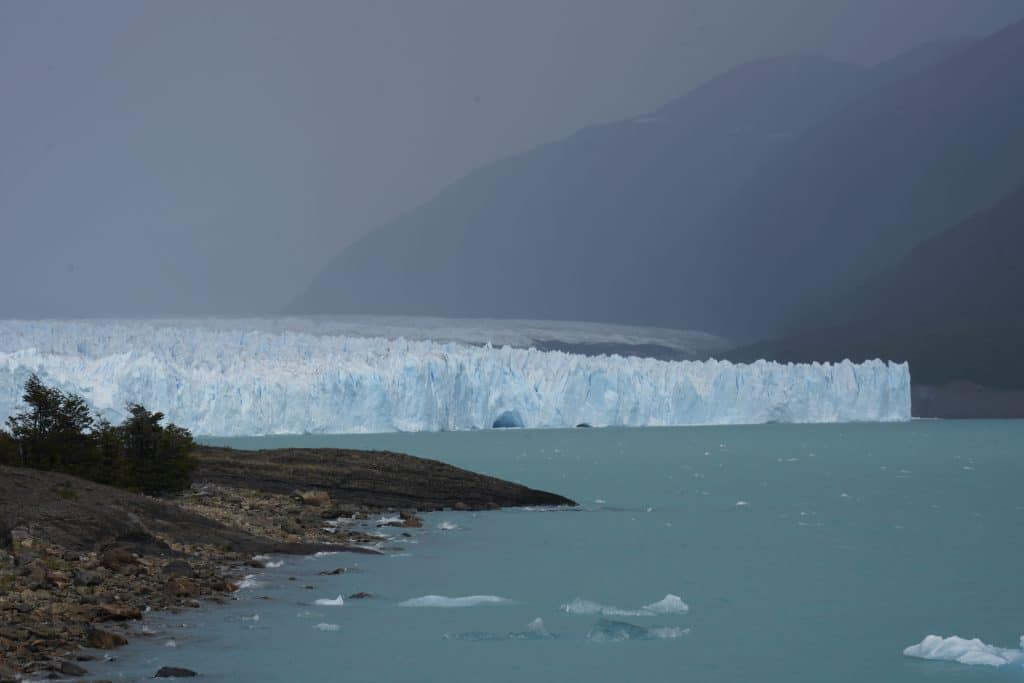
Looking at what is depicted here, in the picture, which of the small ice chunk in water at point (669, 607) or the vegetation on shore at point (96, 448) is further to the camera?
the vegetation on shore at point (96, 448)

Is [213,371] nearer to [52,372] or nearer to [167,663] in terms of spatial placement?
[52,372]

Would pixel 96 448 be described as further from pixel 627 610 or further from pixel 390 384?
pixel 390 384

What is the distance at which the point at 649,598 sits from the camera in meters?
14.4

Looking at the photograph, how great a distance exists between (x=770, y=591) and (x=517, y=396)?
4514 centimetres

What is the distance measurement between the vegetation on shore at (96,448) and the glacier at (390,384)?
2733cm

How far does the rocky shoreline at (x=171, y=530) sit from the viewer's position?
10841 millimetres

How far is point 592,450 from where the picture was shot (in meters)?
57.2

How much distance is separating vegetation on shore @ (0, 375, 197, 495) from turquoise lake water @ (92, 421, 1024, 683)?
4.35 metres

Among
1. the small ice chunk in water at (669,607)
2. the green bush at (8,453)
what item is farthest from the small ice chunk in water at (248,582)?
the green bush at (8,453)

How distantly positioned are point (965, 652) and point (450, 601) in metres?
5.34

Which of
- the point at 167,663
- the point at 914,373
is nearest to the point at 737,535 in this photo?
the point at 167,663

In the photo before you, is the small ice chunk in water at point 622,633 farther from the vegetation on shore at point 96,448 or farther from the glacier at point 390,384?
the glacier at point 390,384

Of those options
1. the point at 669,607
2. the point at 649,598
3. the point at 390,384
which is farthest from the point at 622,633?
the point at 390,384

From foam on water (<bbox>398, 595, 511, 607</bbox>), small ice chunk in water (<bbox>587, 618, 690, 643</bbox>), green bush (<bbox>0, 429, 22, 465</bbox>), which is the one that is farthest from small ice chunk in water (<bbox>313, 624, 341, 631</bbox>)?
green bush (<bbox>0, 429, 22, 465</bbox>)
